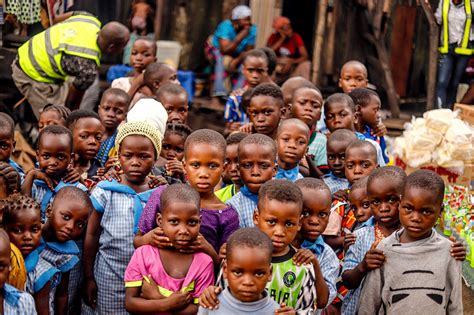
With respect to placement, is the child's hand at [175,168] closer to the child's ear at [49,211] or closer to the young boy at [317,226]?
the child's ear at [49,211]

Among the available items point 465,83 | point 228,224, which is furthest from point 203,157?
point 465,83

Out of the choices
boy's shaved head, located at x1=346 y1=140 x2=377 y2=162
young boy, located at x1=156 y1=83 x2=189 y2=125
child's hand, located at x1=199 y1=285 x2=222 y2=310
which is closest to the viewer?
child's hand, located at x1=199 y1=285 x2=222 y2=310

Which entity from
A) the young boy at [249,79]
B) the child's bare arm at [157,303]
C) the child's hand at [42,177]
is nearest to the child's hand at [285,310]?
the child's bare arm at [157,303]

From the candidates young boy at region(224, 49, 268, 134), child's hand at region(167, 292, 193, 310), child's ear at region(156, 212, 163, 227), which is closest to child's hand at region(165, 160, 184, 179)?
child's ear at region(156, 212, 163, 227)

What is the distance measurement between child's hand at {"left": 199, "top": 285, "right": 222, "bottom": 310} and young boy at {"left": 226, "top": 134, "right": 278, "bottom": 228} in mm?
933

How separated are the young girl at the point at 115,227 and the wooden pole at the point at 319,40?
238 inches

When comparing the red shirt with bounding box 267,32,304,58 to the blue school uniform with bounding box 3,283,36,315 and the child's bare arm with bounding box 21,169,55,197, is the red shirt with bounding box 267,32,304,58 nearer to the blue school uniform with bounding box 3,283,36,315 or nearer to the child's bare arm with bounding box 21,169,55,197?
the child's bare arm with bounding box 21,169,55,197

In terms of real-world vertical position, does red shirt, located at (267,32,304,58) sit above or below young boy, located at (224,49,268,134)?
above

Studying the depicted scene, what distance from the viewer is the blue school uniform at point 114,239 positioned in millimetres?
4504

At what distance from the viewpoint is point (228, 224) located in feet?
14.0

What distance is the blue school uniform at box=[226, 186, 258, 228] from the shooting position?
4.61 meters

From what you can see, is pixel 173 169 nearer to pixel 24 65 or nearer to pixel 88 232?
pixel 88 232

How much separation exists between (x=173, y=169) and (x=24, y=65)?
344 centimetres

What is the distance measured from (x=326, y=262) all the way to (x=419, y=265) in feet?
1.62
